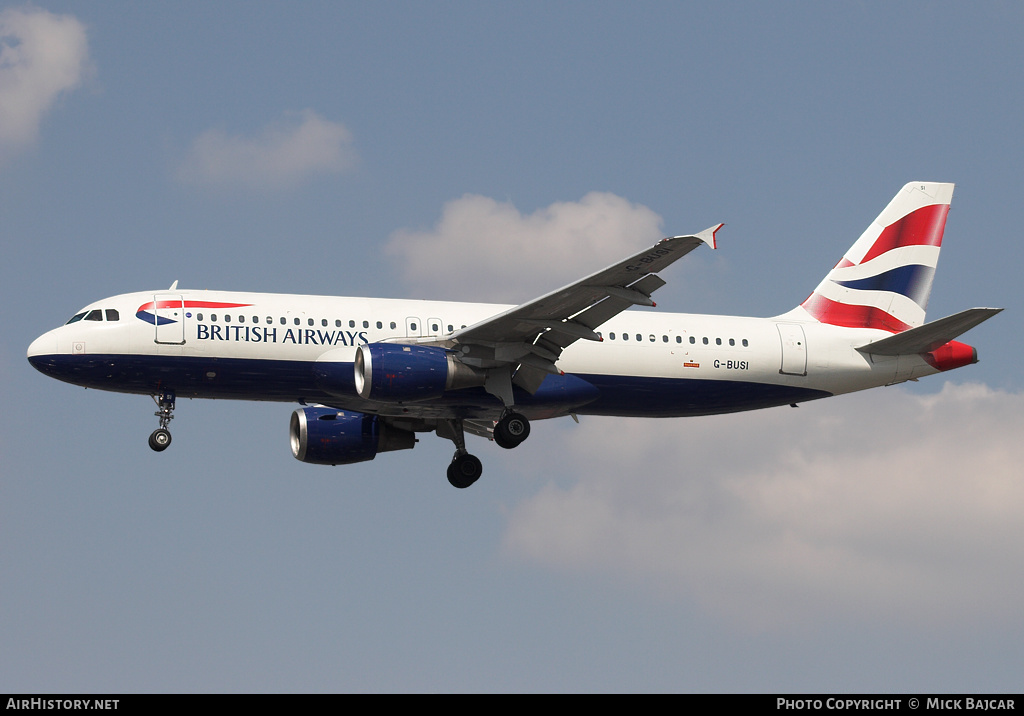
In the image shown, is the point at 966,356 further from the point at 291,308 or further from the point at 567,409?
the point at 291,308

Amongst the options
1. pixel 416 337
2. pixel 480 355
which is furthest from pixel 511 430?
pixel 416 337

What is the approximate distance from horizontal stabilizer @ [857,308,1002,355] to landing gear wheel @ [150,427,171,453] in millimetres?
19698

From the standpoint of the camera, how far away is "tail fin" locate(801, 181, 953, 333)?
41.2 m

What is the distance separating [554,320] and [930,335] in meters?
11.1

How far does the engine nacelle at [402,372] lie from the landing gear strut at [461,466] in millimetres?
5075

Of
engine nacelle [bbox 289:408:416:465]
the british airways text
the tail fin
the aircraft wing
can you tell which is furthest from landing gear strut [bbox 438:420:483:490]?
the tail fin

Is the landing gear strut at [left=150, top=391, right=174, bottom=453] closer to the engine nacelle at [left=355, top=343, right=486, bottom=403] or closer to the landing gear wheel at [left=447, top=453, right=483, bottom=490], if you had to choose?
the engine nacelle at [left=355, top=343, right=486, bottom=403]

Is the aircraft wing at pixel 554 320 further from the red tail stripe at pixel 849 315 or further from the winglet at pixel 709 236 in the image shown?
the red tail stripe at pixel 849 315

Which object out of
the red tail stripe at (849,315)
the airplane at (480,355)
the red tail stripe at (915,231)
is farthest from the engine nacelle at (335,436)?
the red tail stripe at (915,231)

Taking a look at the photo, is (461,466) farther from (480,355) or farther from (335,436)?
(480,355)

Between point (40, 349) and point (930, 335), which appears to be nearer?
point (40, 349)

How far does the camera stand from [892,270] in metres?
42.3
